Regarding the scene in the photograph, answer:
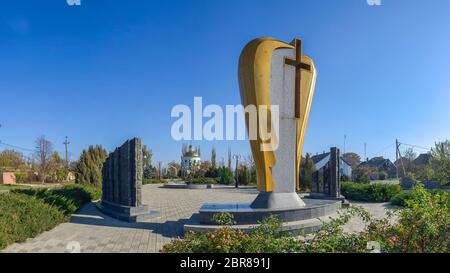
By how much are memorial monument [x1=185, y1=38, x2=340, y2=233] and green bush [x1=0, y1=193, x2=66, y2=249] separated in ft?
13.6

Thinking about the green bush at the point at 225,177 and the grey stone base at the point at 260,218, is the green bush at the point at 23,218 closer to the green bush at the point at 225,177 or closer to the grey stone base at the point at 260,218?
the grey stone base at the point at 260,218

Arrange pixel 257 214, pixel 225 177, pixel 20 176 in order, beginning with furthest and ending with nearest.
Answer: pixel 20 176 → pixel 225 177 → pixel 257 214

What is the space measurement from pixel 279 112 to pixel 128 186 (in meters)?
5.72

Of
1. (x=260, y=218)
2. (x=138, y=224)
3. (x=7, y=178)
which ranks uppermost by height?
(x=260, y=218)

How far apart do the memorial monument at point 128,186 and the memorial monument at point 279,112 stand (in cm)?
265

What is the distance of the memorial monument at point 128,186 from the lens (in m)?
9.82

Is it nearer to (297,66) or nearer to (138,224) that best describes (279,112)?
(297,66)

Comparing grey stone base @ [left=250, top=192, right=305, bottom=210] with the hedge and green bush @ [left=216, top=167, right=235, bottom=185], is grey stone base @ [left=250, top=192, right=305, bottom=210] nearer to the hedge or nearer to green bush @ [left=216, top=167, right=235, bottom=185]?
the hedge

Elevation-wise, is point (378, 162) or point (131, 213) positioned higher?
point (378, 162)

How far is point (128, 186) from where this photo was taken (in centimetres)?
1038

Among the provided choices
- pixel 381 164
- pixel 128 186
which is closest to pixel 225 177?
pixel 128 186

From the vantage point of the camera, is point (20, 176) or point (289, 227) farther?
point (20, 176)

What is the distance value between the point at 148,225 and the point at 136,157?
251 centimetres
